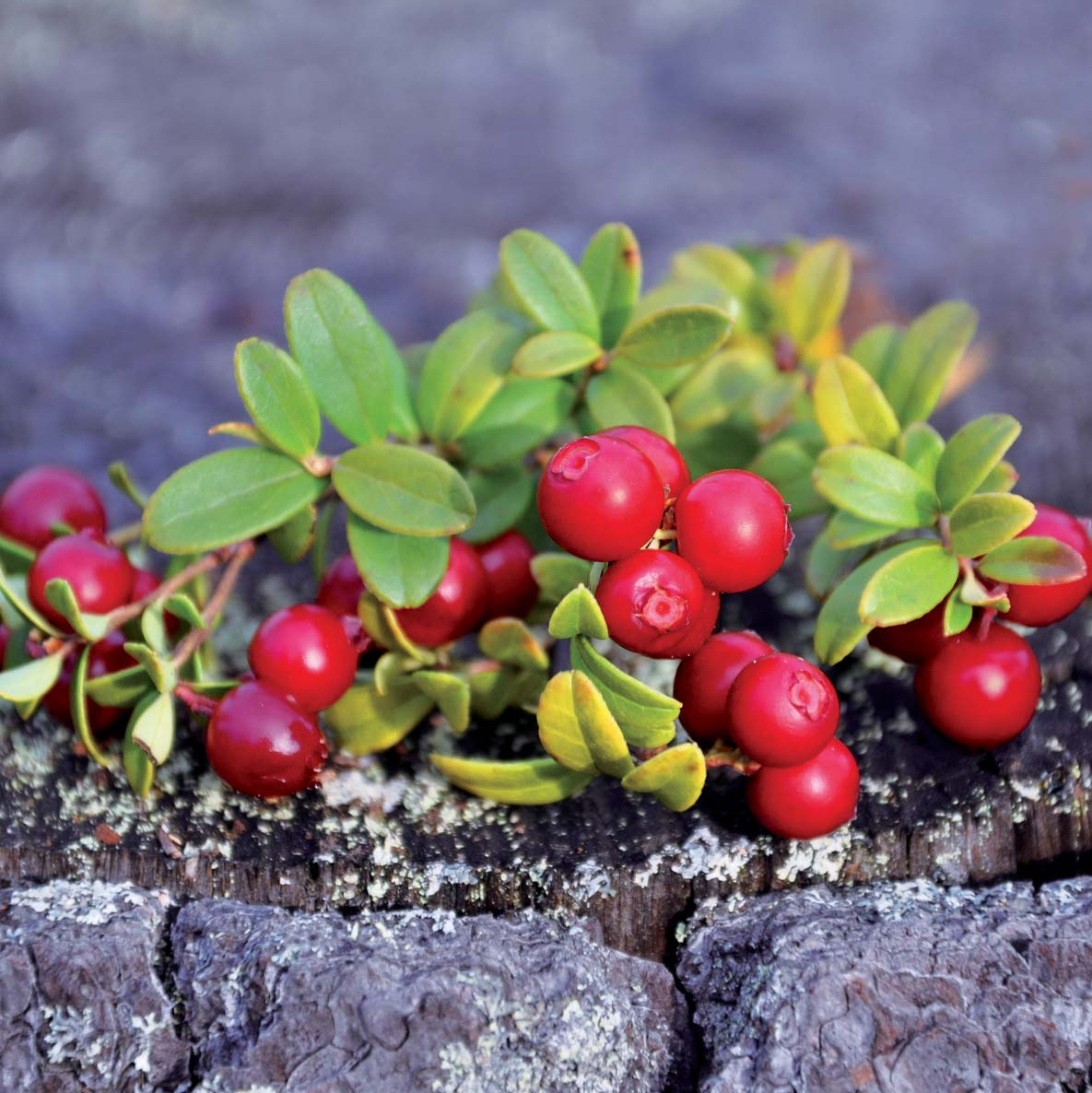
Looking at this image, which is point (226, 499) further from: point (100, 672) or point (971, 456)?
point (971, 456)

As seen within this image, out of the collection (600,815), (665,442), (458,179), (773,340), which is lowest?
(458,179)

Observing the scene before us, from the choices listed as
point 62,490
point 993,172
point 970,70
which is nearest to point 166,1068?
point 62,490

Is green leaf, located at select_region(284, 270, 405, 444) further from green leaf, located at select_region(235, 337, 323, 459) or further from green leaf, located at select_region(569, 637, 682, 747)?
green leaf, located at select_region(569, 637, 682, 747)

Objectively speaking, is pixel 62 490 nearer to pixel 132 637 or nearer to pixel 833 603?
pixel 132 637

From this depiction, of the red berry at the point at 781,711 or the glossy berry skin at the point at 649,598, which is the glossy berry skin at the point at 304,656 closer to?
the glossy berry skin at the point at 649,598

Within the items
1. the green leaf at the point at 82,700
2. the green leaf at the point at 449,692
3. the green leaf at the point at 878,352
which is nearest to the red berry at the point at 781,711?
the green leaf at the point at 449,692

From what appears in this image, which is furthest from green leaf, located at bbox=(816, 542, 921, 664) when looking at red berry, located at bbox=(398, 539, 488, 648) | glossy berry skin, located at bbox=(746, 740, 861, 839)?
red berry, located at bbox=(398, 539, 488, 648)

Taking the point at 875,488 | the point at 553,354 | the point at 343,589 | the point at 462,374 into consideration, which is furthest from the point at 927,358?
the point at 343,589

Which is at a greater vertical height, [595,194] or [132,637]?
[132,637]
